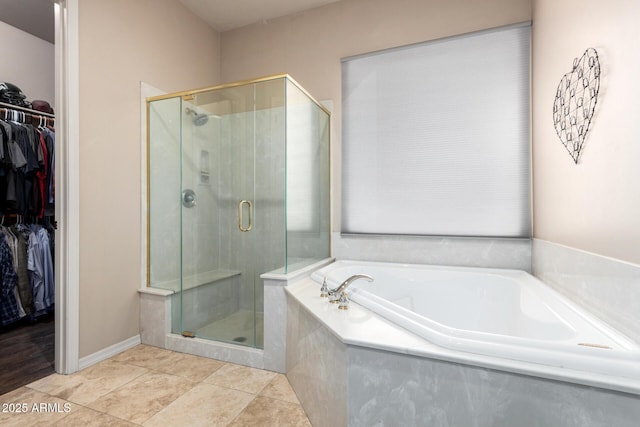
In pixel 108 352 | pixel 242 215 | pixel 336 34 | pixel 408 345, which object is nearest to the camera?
pixel 408 345

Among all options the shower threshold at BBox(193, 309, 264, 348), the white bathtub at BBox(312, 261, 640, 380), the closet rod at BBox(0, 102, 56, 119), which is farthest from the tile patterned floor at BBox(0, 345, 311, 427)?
the closet rod at BBox(0, 102, 56, 119)

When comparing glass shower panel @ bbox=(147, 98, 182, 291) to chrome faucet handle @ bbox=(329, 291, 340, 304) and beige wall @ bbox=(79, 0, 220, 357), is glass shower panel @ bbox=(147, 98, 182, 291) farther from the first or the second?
chrome faucet handle @ bbox=(329, 291, 340, 304)

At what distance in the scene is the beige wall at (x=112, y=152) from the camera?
2.00 metres

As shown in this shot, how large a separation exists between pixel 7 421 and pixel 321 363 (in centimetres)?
147

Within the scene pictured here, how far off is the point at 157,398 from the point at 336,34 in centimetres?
289

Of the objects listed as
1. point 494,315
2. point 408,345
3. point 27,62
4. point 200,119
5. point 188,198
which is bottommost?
point 494,315

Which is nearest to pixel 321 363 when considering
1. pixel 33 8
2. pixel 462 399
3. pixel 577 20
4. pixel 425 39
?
pixel 462 399

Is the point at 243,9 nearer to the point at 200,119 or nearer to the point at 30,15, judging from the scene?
the point at 200,119

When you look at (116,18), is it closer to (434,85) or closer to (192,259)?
(192,259)

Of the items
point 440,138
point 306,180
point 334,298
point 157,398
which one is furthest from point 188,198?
point 440,138

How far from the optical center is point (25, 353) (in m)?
2.20

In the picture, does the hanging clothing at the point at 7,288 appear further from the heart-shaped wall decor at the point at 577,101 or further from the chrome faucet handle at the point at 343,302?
the heart-shaped wall decor at the point at 577,101

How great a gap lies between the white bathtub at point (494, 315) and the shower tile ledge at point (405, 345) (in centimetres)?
2

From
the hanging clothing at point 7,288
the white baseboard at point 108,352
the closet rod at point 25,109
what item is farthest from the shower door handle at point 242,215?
the closet rod at point 25,109
